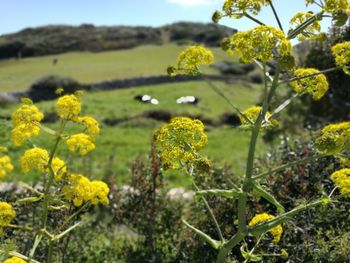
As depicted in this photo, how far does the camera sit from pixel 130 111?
26.0 meters

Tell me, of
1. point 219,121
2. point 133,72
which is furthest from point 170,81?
point 219,121

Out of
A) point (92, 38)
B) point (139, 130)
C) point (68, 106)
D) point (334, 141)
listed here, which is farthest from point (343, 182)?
point (92, 38)

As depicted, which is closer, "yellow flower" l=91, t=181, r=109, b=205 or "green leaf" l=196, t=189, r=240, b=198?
"green leaf" l=196, t=189, r=240, b=198

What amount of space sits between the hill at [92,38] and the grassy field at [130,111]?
11756mm

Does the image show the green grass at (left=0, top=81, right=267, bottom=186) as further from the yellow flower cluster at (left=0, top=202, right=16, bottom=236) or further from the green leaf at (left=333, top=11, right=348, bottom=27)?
the green leaf at (left=333, top=11, right=348, bottom=27)

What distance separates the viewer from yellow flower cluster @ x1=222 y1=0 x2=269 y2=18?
12.3ft

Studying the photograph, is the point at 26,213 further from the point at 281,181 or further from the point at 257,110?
the point at 257,110

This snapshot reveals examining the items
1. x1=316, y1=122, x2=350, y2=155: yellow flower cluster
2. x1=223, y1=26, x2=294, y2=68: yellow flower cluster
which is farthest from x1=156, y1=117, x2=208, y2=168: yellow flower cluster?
x1=316, y1=122, x2=350, y2=155: yellow flower cluster

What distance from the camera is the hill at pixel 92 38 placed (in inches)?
2286

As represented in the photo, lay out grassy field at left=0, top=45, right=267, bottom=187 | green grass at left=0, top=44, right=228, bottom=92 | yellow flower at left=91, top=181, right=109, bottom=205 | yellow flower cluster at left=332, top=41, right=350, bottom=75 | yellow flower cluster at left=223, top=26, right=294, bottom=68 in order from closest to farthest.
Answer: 1. yellow flower cluster at left=223, top=26, right=294, bottom=68
2. yellow flower cluster at left=332, top=41, right=350, bottom=75
3. yellow flower at left=91, top=181, right=109, bottom=205
4. grassy field at left=0, top=45, right=267, bottom=187
5. green grass at left=0, top=44, right=228, bottom=92

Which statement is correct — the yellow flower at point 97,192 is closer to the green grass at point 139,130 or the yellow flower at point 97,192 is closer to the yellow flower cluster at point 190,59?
the yellow flower cluster at point 190,59

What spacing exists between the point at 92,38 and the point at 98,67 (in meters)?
35.8

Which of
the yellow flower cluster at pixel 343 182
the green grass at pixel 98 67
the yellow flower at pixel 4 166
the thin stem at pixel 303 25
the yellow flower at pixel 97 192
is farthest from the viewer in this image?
the green grass at pixel 98 67

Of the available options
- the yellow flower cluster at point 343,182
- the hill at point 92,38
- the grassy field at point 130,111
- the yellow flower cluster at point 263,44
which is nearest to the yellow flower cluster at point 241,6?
the yellow flower cluster at point 263,44
